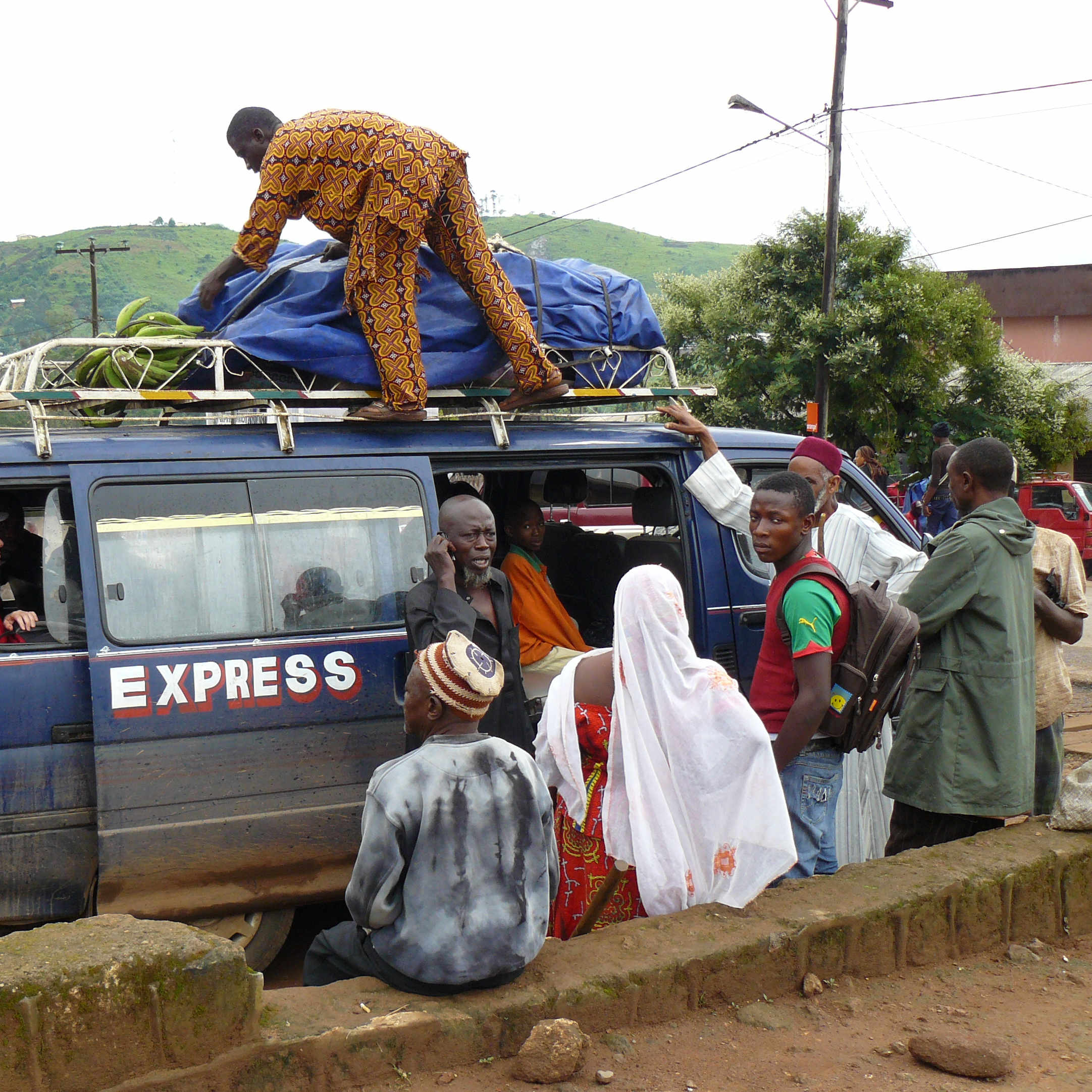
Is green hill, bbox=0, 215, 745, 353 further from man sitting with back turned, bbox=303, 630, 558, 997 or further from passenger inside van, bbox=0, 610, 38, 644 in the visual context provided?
man sitting with back turned, bbox=303, 630, 558, 997

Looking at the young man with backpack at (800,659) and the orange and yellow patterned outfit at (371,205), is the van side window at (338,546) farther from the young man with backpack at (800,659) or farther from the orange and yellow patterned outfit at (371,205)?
the young man with backpack at (800,659)

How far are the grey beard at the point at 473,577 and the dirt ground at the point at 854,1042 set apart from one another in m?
1.66

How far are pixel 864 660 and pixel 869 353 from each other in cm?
1580

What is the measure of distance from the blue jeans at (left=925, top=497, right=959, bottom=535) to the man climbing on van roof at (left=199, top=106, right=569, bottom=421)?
400 inches

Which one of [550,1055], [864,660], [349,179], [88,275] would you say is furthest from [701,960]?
[88,275]

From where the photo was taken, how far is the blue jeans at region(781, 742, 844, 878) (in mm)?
3549

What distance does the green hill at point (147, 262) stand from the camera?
311 feet

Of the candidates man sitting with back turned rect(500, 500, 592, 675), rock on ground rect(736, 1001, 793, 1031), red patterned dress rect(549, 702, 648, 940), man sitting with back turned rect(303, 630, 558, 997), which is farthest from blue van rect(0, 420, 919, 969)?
rock on ground rect(736, 1001, 793, 1031)

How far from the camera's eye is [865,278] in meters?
19.1

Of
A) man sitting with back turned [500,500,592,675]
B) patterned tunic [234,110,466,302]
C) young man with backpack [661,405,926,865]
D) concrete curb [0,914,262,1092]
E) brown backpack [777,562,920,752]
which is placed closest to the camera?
concrete curb [0,914,262,1092]

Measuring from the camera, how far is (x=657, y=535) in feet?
17.6

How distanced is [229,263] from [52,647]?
5.22 feet

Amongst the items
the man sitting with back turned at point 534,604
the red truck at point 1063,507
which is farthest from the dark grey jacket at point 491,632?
the red truck at point 1063,507

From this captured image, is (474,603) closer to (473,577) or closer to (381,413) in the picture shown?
(473,577)
